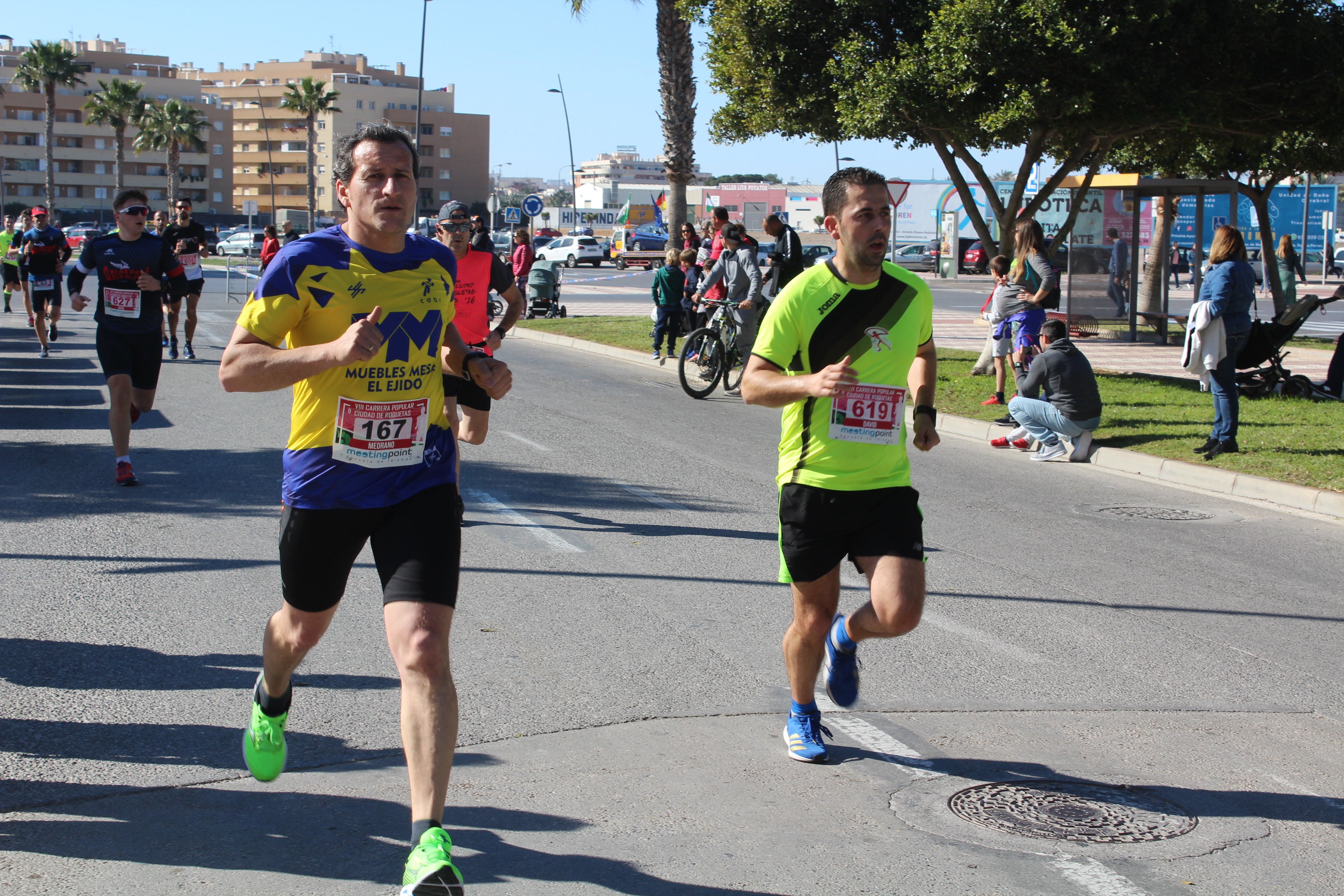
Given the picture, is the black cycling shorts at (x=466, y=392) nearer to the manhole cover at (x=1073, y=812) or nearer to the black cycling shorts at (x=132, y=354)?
the manhole cover at (x=1073, y=812)

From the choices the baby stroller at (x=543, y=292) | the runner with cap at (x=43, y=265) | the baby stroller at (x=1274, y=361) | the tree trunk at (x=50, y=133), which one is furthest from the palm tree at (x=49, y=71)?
the baby stroller at (x=1274, y=361)

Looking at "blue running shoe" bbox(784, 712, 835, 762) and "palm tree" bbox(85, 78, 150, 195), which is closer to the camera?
"blue running shoe" bbox(784, 712, 835, 762)

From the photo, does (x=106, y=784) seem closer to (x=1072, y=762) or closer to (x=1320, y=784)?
(x=1072, y=762)

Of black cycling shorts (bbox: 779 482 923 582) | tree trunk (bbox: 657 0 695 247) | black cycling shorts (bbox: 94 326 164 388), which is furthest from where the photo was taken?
tree trunk (bbox: 657 0 695 247)

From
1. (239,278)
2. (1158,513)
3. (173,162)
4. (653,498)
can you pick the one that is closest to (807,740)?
(653,498)

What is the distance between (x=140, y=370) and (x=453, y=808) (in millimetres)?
6194

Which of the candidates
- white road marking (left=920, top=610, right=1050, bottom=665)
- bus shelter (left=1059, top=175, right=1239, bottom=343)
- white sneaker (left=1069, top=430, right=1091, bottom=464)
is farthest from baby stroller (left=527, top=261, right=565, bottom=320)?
white road marking (left=920, top=610, right=1050, bottom=665)

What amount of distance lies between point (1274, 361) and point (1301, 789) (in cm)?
1108

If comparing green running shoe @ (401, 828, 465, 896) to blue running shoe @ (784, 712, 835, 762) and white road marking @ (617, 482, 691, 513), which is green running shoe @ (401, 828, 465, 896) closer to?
blue running shoe @ (784, 712, 835, 762)

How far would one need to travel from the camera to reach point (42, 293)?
60.4 ft

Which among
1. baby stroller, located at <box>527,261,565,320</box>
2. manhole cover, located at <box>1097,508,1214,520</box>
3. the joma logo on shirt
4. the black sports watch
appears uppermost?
baby stroller, located at <box>527,261,565,320</box>

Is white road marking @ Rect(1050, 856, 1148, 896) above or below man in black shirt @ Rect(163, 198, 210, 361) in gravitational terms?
below

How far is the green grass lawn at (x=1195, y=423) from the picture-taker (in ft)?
34.0

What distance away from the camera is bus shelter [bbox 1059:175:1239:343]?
72.7ft
